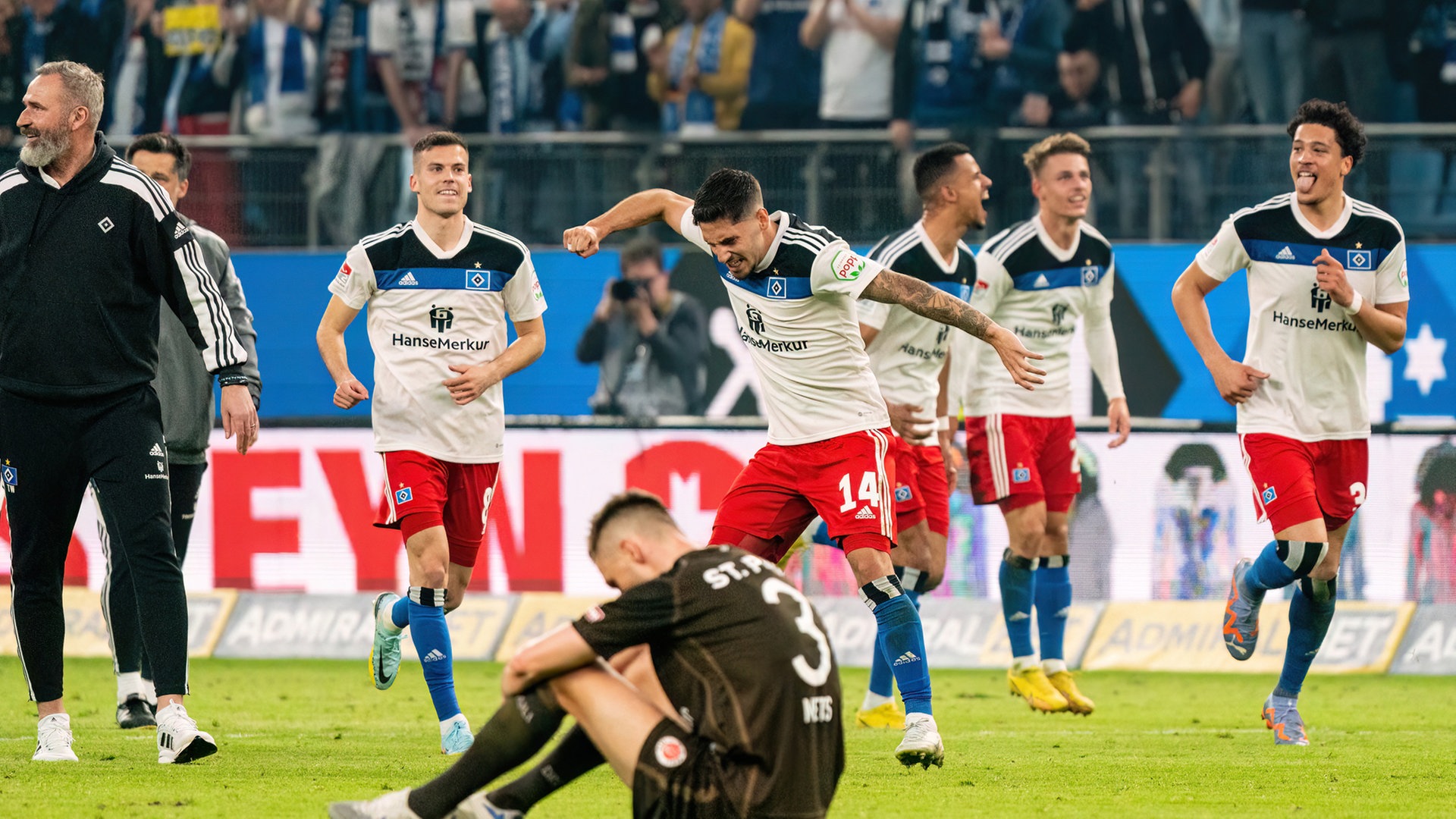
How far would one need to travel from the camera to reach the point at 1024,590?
975cm

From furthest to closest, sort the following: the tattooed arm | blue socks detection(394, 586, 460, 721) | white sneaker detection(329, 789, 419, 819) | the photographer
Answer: the photographer
blue socks detection(394, 586, 460, 721)
the tattooed arm
white sneaker detection(329, 789, 419, 819)

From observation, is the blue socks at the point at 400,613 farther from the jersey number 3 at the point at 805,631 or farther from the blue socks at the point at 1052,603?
the jersey number 3 at the point at 805,631

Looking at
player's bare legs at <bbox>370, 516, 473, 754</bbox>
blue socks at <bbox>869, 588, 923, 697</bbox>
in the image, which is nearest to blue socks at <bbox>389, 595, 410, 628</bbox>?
player's bare legs at <bbox>370, 516, 473, 754</bbox>

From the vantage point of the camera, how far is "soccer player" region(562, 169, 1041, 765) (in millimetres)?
6945

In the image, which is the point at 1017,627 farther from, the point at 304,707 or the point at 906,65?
the point at 906,65

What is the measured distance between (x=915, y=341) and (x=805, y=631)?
14.1 ft

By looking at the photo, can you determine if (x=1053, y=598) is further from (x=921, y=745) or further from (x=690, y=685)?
A: (x=690, y=685)

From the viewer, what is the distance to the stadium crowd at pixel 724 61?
13992 millimetres

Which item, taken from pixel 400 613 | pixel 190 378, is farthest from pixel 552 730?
pixel 190 378

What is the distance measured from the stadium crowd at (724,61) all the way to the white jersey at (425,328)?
256 inches

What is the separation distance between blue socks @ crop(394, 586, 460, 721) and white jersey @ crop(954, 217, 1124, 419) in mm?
3366

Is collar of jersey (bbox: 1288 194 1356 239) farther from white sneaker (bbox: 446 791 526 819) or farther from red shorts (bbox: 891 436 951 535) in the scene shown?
white sneaker (bbox: 446 791 526 819)

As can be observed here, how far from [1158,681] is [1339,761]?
13.2ft

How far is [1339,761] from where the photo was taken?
24.6 feet
